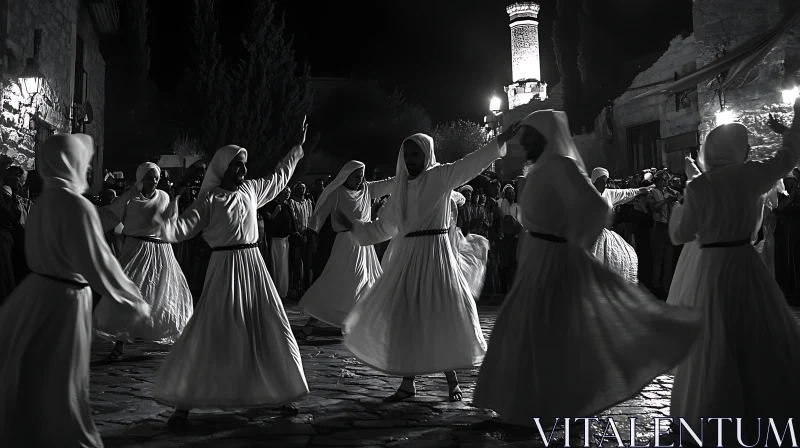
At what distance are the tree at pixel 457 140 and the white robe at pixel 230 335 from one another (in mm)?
40902

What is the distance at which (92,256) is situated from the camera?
352cm

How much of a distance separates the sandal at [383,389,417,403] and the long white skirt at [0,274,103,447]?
239 cm

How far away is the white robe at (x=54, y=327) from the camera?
135 inches

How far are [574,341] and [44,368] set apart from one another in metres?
2.97

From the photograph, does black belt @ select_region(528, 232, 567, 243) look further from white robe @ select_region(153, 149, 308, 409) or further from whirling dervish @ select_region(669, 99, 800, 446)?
white robe @ select_region(153, 149, 308, 409)

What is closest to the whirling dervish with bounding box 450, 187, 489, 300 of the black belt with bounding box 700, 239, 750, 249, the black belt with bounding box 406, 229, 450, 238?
the black belt with bounding box 406, 229, 450, 238

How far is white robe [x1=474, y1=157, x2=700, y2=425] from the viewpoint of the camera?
4.05 metres

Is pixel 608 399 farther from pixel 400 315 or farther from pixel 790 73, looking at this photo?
pixel 790 73

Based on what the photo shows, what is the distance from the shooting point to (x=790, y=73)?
17719 millimetres

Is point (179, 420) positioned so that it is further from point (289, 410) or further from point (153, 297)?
point (153, 297)

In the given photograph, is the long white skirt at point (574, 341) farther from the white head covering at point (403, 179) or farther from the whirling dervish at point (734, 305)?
the white head covering at point (403, 179)

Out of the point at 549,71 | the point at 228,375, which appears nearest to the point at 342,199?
the point at 228,375

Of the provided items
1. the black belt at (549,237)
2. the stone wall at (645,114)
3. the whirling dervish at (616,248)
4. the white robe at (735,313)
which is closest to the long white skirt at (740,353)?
the white robe at (735,313)

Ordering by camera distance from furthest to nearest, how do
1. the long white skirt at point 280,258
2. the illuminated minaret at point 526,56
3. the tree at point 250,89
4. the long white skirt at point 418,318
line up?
the illuminated minaret at point 526,56
the tree at point 250,89
the long white skirt at point 280,258
the long white skirt at point 418,318
